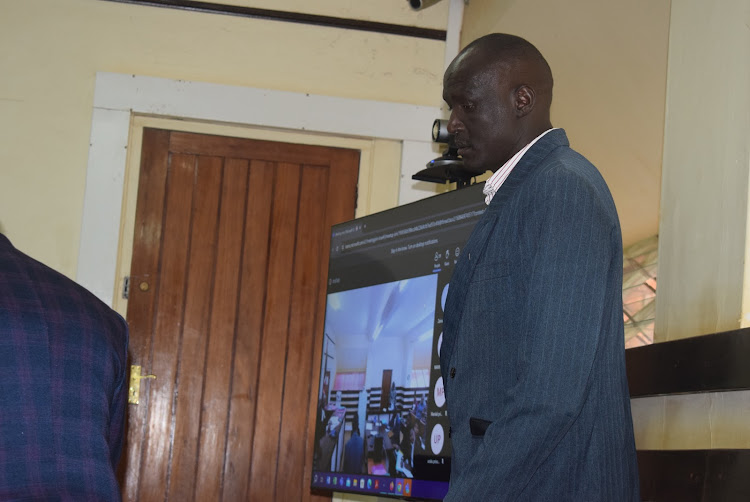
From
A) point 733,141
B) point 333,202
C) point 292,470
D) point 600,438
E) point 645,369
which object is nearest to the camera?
point 600,438

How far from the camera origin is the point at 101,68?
4.56 metres

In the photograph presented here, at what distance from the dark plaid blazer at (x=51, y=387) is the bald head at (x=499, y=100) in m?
0.79

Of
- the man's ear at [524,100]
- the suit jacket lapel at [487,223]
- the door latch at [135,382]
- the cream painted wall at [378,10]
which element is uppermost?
the cream painted wall at [378,10]

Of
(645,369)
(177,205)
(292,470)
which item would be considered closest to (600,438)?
(645,369)

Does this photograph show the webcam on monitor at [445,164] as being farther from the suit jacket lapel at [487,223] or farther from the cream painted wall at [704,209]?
the suit jacket lapel at [487,223]

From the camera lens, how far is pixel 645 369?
85.7 inches

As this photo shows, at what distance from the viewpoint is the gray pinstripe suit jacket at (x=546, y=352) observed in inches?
57.0

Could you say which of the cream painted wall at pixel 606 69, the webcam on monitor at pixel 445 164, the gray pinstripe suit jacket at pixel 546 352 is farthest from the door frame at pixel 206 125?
the gray pinstripe suit jacket at pixel 546 352

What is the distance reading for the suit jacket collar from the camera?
1687 millimetres

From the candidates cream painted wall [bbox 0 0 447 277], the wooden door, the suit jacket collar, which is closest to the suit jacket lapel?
the suit jacket collar

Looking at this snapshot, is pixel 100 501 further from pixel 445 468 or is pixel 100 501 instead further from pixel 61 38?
pixel 61 38

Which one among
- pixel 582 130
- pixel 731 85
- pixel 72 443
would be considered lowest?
pixel 72 443

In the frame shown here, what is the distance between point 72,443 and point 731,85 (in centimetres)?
151

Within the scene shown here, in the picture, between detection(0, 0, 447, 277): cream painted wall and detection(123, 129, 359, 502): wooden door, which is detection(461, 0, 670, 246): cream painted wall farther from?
detection(123, 129, 359, 502): wooden door
